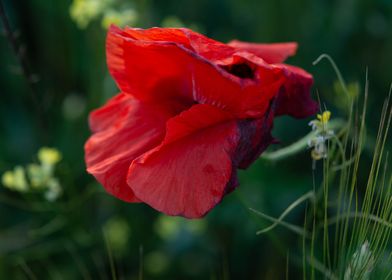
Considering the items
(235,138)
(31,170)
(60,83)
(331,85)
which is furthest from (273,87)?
(60,83)

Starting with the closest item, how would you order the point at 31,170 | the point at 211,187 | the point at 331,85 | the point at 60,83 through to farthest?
the point at 211,187, the point at 31,170, the point at 331,85, the point at 60,83

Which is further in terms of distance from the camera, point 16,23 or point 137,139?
point 16,23

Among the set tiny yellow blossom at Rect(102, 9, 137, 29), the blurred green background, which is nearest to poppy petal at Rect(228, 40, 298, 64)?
tiny yellow blossom at Rect(102, 9, 137, 29)

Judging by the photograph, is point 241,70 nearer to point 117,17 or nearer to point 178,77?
point 178,77

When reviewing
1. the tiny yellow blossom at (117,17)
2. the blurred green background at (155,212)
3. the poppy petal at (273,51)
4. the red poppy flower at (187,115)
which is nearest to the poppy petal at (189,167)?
the red poppy flower at (187,115)

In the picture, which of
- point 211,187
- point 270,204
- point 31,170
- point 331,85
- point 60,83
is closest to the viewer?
point 211,187

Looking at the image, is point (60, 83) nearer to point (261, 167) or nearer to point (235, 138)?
point (261, 167)

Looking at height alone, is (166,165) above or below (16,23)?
above

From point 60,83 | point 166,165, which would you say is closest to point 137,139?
point 166,165

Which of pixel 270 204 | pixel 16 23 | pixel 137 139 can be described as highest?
pixel 137 139
